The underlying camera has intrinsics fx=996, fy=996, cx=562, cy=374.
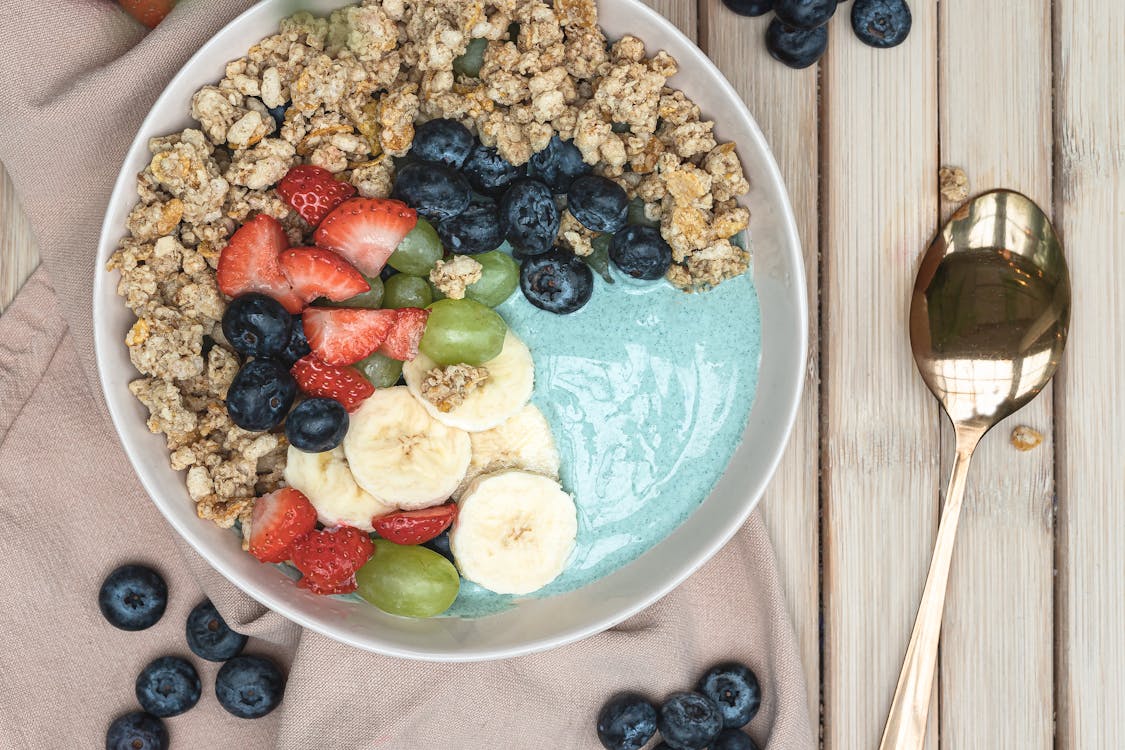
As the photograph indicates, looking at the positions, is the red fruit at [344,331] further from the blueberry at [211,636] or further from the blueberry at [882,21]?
the blueberry at [882,21]

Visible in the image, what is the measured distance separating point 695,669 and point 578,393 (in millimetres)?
391

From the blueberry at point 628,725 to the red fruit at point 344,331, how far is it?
1.72 ft

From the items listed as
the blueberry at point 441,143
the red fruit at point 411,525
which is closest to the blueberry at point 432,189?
the blueberry at point 441,143

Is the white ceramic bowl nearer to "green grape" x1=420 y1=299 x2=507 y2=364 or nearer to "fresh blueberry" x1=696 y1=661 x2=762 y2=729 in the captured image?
"fresh blueberry" x1=696 y1=661 x2=762 y2=729

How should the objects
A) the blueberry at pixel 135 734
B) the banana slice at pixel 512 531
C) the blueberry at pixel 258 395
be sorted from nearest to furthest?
the blueberry at pixel 258 395 → the banana slice at pixel 512 531 → the blueberry at pixel 135 734

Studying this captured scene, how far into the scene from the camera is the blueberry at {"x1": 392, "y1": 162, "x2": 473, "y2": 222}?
0.99 m

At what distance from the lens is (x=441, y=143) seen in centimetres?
100

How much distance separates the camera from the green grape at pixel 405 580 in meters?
1.04

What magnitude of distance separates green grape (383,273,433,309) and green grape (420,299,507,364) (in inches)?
0.7

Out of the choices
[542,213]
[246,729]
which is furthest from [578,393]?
[246,729]

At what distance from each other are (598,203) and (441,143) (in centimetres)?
17

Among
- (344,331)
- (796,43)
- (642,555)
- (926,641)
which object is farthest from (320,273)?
(926,641)

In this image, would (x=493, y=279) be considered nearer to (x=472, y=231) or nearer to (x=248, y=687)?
(x=472, y=231)

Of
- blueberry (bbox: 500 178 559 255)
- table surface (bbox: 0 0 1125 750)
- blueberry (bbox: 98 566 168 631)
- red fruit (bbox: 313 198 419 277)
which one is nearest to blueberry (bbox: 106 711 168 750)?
blueberry (bbox: 98 566 168 631)
